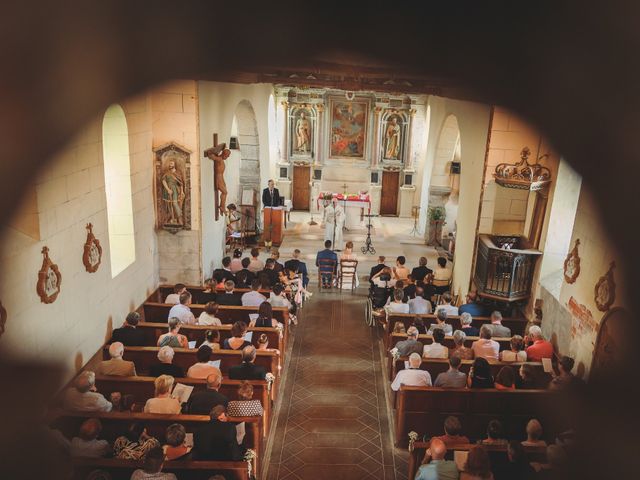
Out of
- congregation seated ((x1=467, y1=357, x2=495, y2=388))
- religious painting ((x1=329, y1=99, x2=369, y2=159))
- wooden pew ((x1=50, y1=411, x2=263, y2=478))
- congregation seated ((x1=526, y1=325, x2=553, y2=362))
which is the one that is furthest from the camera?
religious painting ((x1=329, y1=99, x2=369, y2=159))

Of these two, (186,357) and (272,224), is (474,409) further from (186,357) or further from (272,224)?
(272,224)

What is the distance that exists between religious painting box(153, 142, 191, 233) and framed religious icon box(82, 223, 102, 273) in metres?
2.53

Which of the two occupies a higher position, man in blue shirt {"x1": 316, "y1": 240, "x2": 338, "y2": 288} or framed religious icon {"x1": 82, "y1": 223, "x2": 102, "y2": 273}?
framed religious icon {"x1": 82, "y1": 223, "x2": 102, "y2": 273}

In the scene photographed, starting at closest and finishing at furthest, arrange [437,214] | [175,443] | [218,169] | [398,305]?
[175,443], [398,305], [218,169], [437,214]

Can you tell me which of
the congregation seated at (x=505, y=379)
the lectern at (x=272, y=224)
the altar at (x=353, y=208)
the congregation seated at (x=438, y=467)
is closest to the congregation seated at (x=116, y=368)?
the congregation seated at (x=438, y=467)

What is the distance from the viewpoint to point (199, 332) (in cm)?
730

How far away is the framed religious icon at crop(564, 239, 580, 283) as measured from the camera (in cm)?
665

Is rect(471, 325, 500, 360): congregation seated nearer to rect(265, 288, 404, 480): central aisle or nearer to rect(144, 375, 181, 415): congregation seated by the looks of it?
rect(265, 288, 404, 480): central aisle

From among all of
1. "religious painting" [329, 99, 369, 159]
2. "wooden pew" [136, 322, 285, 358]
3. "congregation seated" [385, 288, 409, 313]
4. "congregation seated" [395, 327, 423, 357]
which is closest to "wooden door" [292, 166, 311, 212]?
"religious painting" [329, 99, 369, 159]

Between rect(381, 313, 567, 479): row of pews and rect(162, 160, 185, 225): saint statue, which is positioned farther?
rect(162, 160, 185, 225): saint statue

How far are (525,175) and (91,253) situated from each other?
6.43 meters

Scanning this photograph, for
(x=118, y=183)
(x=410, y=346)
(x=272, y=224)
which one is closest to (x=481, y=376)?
(x=410, y=346)

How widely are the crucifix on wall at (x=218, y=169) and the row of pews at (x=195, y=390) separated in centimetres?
310

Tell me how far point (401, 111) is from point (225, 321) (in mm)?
12919
